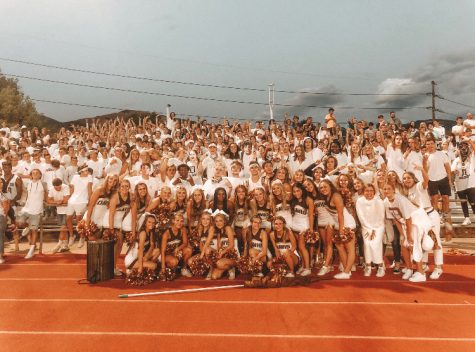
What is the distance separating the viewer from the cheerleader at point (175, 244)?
698cm

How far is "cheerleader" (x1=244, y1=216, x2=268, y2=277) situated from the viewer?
6754mm

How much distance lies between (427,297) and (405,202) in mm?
1644

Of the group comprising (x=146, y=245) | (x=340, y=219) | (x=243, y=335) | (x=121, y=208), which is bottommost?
(x=243, y=335)

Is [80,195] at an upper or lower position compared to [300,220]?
upper

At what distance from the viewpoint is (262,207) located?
714 centimetres

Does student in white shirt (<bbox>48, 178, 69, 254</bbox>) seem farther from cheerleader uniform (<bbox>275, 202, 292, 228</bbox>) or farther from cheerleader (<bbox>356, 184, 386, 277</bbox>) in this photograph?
cheerleader (<bbox>356, 184, 386, 277</bbox>)

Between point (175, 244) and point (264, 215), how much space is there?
1.76 m

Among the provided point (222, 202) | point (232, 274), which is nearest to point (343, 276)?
point (232, 274)

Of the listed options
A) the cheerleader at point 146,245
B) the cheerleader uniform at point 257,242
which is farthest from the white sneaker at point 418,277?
the cheerleader at point 146,245

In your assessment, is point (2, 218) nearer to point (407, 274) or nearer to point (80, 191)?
point (80, 191)

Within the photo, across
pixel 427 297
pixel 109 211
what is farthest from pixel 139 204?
pixel 427 297

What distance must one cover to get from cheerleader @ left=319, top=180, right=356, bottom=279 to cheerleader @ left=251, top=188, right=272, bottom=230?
105 cm

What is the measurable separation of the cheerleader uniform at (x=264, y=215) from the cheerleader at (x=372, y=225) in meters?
1.67

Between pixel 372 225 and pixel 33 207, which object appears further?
pixel 33 207
